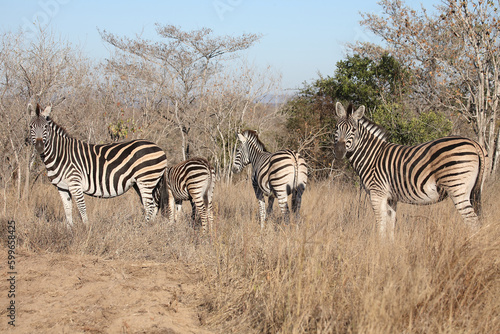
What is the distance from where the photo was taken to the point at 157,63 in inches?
608

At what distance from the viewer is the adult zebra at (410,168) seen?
547cm

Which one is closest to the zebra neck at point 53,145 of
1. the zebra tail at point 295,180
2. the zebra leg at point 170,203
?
the zebra leg at point 170,203

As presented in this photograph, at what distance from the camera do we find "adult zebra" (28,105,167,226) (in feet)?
23.8

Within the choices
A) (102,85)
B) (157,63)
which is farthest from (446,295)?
(157,63)

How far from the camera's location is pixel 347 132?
673 centimetres

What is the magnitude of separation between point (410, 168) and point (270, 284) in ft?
9.60

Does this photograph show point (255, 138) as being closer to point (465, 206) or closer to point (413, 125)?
point (413, 125)

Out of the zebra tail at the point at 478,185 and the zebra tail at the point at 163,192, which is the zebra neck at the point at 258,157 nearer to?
the zebra tail at the point at 163,192

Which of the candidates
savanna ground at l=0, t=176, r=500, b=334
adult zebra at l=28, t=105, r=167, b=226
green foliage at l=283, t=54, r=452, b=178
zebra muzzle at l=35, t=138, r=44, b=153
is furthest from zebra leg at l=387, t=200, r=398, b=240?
zebra muzzle at l=35, t=138, r=44, b=153

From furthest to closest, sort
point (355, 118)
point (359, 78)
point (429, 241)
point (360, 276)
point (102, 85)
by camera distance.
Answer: point (102, 85), point (359, 78), point (355, 118), point (429, 241), point (360, 276)

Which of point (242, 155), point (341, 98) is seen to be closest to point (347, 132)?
point (242, 155)

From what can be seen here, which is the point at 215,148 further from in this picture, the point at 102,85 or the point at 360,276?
the point at 360,276

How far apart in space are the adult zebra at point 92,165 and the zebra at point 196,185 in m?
0.32

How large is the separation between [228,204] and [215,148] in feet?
14.4
